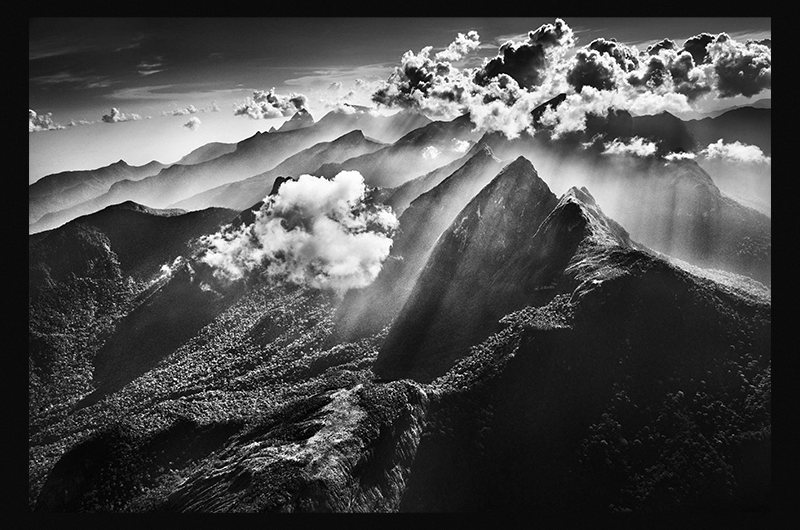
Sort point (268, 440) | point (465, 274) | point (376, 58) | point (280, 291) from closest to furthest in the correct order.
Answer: point (268, 440)
point (376, 58)
point (465, 274)
point (280, 291)

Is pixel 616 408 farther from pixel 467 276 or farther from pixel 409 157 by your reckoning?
pixel 409 157

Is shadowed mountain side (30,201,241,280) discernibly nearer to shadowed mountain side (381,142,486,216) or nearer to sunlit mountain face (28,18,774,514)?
sunlit mountain face (28,18,774,514)

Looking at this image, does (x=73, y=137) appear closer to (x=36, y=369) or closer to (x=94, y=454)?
(x=36, y=369)

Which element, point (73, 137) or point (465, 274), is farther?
point (465, 274)

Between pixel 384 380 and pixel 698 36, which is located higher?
pixel 698 36

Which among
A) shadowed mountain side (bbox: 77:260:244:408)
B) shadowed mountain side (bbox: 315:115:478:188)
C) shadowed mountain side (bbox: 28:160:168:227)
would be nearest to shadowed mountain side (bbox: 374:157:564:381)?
shadowed mountain side (bbox: 315:115:478:188)
